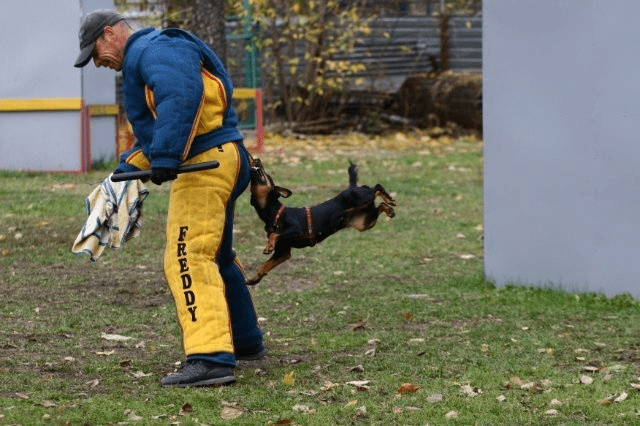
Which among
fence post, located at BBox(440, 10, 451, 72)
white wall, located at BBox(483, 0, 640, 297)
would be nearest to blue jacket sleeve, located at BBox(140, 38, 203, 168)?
white wall, located at BBox(483, 0, 640, 297)

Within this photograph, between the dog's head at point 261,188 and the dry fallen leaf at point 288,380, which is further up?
the dog's head at point 261,188

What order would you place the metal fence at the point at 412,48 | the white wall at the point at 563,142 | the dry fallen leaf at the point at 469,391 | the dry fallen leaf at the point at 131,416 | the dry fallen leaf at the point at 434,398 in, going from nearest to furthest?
the dry fallen leaf at the point at 131,416 < the dry fallen leaf at the point at 434,398 < the dry fallen leaf at the point at 469,391 < the white wall at the point at 563,142 < the metal fence at the point at 412,48

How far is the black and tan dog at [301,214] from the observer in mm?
6375

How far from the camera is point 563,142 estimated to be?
26.1ft

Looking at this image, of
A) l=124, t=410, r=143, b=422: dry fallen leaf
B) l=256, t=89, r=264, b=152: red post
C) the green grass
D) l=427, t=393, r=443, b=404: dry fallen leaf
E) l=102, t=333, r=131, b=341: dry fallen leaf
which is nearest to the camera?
l=124, t=410, r=143, b=422: dry fallen leaf

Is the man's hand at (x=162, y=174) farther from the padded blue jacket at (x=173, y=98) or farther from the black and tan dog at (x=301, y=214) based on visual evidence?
the black and tan dog at (x=301, y=214)

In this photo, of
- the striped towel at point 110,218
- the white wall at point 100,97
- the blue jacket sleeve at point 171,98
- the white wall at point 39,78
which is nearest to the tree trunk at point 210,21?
the white wall at point 100,97

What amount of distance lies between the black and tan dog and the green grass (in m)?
0.59

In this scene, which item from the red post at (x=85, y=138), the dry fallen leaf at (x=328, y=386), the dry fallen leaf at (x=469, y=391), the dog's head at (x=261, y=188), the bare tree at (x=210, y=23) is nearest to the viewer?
the dry fallen leaf at (x=469, y=391)

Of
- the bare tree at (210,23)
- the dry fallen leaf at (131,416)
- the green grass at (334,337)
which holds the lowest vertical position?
the green grass at (334,337)

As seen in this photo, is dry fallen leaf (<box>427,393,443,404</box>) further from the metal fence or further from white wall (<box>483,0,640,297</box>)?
the metal fence

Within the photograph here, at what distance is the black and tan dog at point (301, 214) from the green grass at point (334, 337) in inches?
23.2

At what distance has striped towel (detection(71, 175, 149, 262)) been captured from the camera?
6.20 m

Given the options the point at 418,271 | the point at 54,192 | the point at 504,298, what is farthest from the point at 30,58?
the point at 504,298
